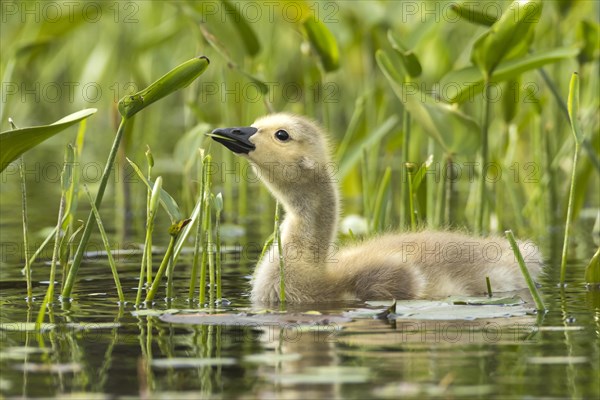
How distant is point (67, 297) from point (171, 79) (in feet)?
4.42

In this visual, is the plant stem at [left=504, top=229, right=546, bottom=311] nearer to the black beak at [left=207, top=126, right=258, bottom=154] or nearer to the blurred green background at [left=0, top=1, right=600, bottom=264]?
the blurred green background at [left=0, top=1, right=600, bottom=264]

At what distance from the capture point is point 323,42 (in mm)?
8320

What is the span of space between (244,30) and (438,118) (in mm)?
2202

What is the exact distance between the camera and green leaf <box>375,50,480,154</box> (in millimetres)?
7266

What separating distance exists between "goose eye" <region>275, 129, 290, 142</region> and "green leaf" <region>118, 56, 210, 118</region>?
52.0 inches

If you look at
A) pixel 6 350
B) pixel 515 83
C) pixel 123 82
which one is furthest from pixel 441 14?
pixel 123 82

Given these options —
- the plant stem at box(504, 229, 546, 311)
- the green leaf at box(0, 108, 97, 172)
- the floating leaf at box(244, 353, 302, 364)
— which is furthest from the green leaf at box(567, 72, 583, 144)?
the green leaf at box(0, 108, 97, 172)

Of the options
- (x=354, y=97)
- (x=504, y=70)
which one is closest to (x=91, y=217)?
(x=504, y=70)

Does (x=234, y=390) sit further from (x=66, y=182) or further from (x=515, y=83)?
(x=515, y=83)

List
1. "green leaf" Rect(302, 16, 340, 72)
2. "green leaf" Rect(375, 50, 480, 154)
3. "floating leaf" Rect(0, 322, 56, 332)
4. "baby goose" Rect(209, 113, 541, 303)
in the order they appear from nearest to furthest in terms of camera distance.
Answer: "floating leaf" Rect(0, 322, 56, 332) < "baby goose" Rect(209, 113, 541, 303) < "green leaf" Rect(375, 50, 480, 154) < "green leaf" Rect(302, 16, 340, 72)

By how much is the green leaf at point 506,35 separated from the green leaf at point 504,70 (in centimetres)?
11

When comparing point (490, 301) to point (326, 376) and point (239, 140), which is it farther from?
point (326, 376)

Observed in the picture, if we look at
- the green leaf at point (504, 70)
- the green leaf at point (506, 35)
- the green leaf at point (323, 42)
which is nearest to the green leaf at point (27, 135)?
the green leaf at point (506, 35)

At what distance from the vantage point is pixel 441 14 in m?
8.67
